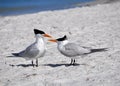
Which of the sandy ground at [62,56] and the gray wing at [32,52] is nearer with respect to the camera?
the sandy ground at [62,56]

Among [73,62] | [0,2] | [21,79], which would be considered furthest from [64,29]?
[0,2]

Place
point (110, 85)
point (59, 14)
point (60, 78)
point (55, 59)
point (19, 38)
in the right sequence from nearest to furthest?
point (110, 85)
point (60, 78)
point (55, 59)
point (19, 38)
point (59, 14)

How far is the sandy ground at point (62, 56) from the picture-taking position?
6.90m

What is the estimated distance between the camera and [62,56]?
9.17 metres

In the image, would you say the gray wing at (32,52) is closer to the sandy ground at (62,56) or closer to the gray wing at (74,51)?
the sandy ground at (62,56)

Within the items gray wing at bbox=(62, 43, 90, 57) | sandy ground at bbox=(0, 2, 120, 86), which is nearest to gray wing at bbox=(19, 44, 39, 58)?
sandy ground at bbox=(0, 2, 120, 86)

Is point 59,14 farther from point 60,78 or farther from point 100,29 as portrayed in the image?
point 60,78

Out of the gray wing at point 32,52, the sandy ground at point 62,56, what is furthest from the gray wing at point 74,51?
the gray wing at point 32,52

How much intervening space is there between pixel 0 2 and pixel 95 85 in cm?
2554

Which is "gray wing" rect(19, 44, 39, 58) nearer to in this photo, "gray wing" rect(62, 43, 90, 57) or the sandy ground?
the sandy ground

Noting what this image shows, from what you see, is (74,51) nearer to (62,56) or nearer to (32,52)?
(32,52)

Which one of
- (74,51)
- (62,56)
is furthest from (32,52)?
(62,56)

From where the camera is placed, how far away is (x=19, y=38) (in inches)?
474

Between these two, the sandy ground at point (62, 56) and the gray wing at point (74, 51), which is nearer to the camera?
the sandy ground at point (62, 56)
